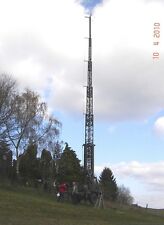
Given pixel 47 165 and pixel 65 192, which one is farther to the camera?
pixel 47 165

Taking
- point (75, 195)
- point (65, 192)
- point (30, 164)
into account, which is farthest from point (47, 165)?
point (75, 195)

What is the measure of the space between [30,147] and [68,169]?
8.90 metres

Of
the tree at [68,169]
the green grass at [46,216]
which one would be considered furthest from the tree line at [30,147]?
the green grass at [46,216]

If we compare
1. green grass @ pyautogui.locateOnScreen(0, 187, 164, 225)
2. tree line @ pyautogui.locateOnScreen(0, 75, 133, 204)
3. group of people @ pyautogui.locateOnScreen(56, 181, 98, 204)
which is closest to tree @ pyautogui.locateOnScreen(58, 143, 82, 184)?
tree line @ pyautogui.locateOnScreen(0, 75, 133, 204)

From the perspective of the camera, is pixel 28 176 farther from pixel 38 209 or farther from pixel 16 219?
pixel 16 219

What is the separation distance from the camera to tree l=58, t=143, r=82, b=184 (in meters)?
83.9

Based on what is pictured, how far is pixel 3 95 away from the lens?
69.2 m

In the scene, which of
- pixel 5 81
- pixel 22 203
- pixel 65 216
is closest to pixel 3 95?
pixel 5 81

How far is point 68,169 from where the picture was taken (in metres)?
85.1

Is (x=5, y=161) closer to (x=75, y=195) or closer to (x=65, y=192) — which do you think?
(x=65, y=192)

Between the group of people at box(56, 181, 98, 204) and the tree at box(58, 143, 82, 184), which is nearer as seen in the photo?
the group of people at box(56, 181, 98, 204)

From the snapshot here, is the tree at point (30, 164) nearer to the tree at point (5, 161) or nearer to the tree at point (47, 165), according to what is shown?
the tree at point (47, 165)

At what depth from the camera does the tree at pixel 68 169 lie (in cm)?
8388

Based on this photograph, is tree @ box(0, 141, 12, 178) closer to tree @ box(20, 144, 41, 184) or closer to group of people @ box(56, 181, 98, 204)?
tree @ box(20, 144, 41, 184)
